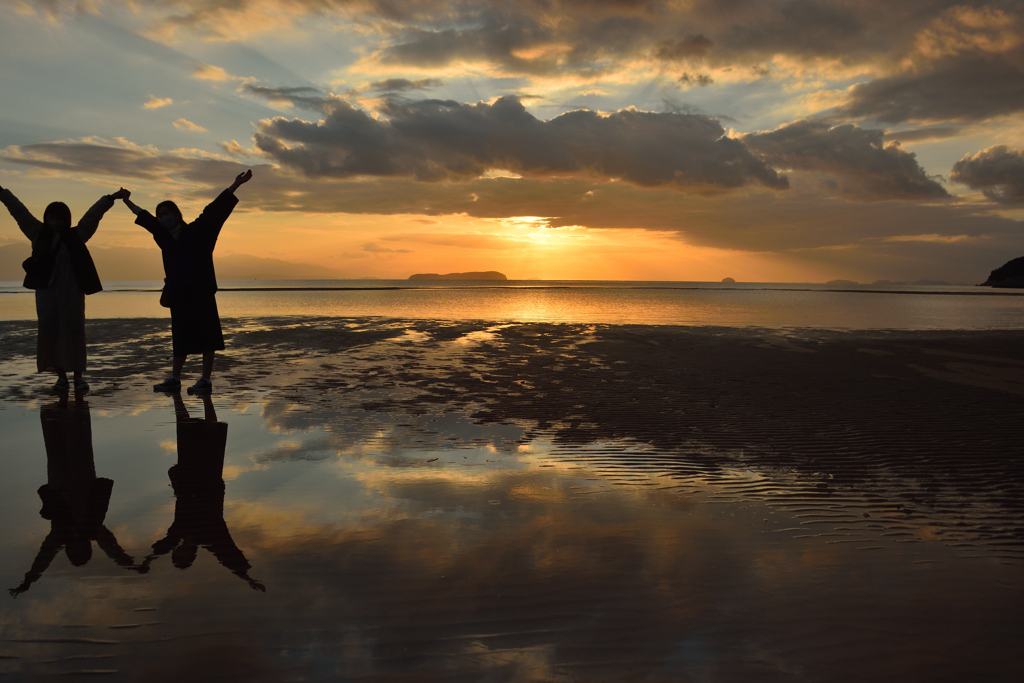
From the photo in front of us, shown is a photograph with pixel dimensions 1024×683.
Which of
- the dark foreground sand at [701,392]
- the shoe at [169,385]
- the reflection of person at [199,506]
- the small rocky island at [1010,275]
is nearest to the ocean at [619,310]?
the dark foreground sand at [701,392]

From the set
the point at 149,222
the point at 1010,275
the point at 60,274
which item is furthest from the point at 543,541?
the point at 1010,275

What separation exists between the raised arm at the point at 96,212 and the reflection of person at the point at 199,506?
11.9ft

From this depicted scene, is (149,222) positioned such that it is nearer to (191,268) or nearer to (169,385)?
→ (191,268)

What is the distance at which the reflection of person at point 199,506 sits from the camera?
3.44 m

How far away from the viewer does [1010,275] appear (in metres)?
140

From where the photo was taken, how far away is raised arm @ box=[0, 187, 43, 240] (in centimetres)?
814

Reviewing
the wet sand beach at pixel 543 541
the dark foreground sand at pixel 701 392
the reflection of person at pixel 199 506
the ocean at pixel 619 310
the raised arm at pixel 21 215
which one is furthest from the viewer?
the ocean at pixel 619 310

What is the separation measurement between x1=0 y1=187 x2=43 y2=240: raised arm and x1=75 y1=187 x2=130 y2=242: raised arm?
1.63 feet

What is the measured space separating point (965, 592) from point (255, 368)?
1107 centimetres

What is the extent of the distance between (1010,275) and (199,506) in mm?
177977


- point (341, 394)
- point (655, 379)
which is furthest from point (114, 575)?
point (655, 379)

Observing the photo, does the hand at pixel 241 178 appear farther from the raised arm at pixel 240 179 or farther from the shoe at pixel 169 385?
the shoe at pixel 169 385

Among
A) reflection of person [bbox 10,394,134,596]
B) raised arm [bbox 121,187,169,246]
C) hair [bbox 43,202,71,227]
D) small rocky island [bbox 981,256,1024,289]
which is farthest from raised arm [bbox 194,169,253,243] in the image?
small rocky island [bbox 981,256,1024,289]

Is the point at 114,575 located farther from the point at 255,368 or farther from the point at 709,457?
the point at 255,368
